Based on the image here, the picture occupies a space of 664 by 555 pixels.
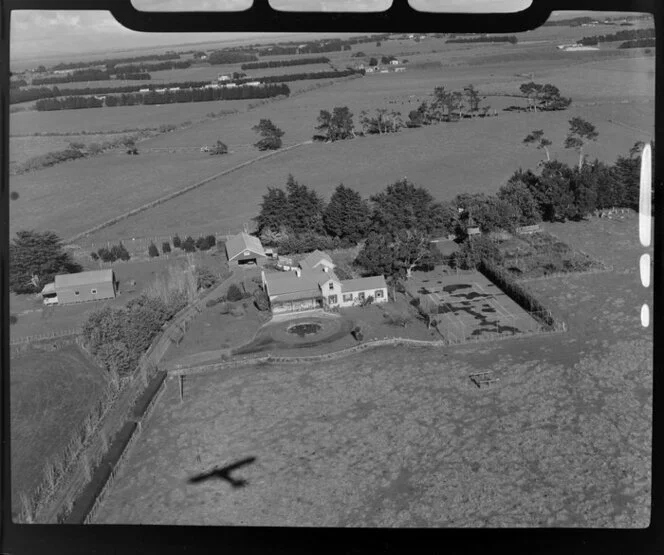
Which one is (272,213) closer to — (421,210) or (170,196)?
(170,196)

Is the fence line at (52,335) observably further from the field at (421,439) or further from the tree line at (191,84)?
the tree line at (191,84)

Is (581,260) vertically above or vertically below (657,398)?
below

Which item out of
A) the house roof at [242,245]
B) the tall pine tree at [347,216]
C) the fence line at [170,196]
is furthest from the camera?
the tall pine tree at [347,216]

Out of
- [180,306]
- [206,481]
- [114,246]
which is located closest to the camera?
[206,481]

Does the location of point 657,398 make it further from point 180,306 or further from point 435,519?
point 180,306

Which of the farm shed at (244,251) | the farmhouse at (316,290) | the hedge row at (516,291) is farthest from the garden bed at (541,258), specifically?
the farm shed at (244,251)

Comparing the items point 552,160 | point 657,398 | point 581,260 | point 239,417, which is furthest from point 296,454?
point 552,160

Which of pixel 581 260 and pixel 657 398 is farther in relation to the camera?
pixel 581 260

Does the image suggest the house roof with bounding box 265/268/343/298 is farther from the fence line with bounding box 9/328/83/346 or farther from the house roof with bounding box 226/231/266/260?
the fence line with bounding box 9/328/83/346

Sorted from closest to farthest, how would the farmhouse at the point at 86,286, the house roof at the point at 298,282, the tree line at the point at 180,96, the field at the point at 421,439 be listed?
the field at the point at 421,439, the farmhouse at the point at 86,286, the house roof at the point at 298,282, the tree line at the point at 180,96
